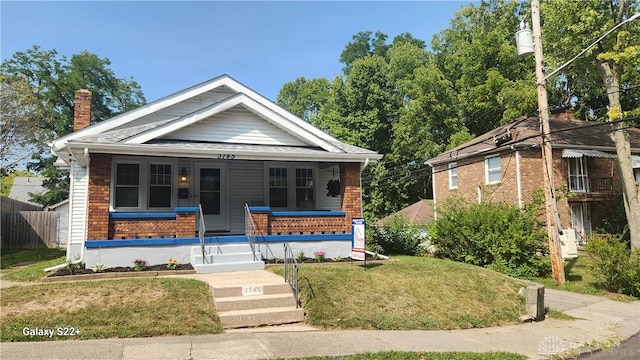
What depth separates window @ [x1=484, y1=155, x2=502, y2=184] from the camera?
22344 mm

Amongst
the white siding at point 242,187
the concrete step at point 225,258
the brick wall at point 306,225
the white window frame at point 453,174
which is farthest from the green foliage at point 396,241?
the white window frame at point 453,174

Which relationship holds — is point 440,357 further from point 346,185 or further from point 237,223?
point 237,223

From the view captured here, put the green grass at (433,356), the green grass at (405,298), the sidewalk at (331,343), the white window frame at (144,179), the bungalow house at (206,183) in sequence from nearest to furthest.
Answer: the sidewalk at (331,343) < the green grass at (433,356) < the green grass at (405,298) < the bungalow house at (206,183) < the white window frame at (144,179)

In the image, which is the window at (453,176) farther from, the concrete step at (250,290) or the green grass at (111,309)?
the green grass at (111,309)

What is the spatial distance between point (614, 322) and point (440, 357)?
5.85 metres

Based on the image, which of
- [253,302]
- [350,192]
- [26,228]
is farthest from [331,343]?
[26,228]

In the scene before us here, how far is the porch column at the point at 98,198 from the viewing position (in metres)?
10.6

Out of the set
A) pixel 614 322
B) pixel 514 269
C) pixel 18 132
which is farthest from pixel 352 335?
pixel 18 132

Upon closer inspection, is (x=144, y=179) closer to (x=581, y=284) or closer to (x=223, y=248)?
(x=223, y=248)

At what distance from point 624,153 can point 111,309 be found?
20.4 metres

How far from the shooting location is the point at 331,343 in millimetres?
6516

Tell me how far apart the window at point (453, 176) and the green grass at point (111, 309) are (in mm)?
20515

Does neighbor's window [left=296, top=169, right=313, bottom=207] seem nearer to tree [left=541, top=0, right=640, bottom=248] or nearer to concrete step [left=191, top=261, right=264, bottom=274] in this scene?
concrete step [left=191, top=261, right=264, bottom=274]

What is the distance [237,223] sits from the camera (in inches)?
565
